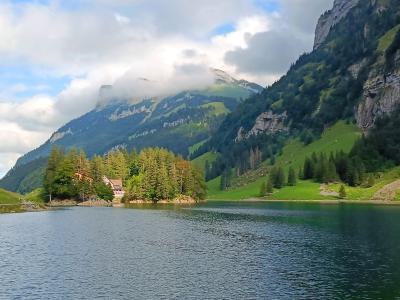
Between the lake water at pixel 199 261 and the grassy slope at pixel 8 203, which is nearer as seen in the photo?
the lake water at pixel 199 261

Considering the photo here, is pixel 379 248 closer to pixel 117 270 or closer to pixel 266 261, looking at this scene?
pixel 266 261

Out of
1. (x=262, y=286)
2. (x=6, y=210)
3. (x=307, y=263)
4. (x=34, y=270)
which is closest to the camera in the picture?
(x=262, y=286)

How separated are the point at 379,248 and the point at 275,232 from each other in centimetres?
2811

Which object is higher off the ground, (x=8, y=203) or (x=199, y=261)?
(x=8, y=203)

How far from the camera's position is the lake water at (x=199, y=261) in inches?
2082

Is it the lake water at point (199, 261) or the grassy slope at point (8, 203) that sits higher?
the grassy slope at point (8, 203)

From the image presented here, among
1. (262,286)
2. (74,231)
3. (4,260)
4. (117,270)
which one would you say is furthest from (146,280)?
(74,231)

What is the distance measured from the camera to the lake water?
173 ft

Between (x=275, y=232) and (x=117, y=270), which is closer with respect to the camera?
(x=117, y=270)

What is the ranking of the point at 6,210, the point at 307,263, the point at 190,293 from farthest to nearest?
the point at 6,210 < the point at 307,263 < the point at 190,293

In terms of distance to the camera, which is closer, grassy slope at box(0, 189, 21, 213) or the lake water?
the lake water

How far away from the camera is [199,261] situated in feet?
230

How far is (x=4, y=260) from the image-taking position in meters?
69.1

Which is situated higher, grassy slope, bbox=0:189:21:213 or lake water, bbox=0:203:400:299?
grassy slope, bbox=0:189:21:213
